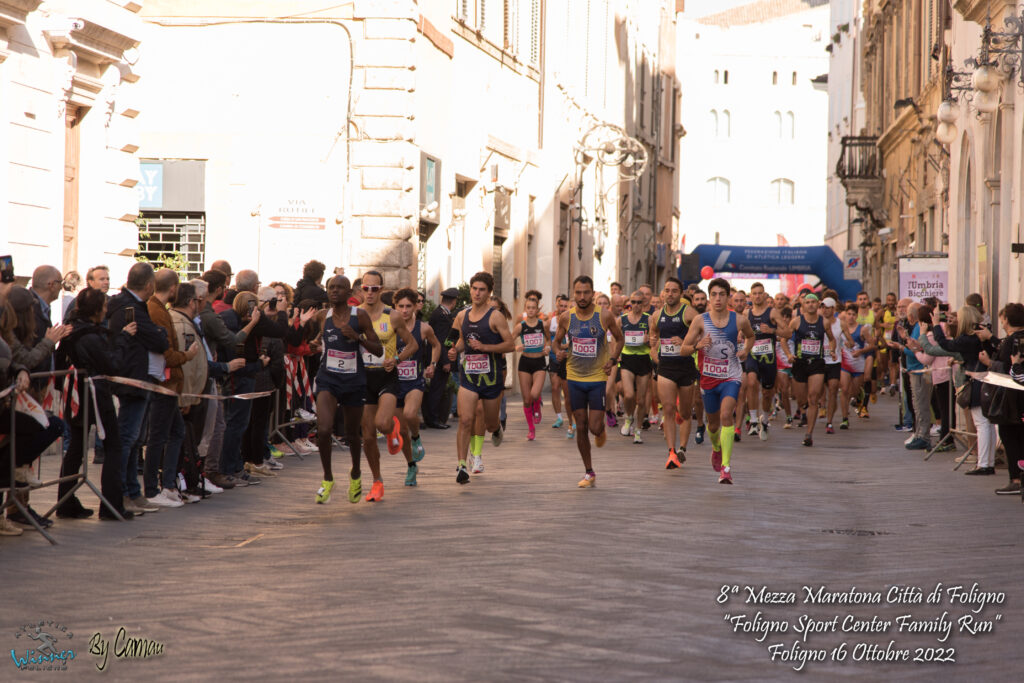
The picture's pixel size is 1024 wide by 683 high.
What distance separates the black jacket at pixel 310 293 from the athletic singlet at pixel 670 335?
143 inches

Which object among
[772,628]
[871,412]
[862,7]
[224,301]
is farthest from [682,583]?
[862,7]

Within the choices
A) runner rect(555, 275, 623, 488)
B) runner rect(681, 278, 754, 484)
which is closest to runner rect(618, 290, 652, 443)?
runner rect(681, 278, 754, 484)

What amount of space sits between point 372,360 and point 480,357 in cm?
154

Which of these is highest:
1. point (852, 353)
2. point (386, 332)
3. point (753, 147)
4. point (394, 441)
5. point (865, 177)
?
point (753, 147)

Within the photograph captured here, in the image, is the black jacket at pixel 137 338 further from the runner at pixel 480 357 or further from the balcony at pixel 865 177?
the balcony at pixel 865 177

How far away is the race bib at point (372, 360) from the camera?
12.7 metres

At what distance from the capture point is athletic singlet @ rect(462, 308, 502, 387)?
13984 mm

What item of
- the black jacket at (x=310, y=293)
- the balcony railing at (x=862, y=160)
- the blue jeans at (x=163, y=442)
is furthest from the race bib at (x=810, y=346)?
the balcony railing at (x=862, y=160)

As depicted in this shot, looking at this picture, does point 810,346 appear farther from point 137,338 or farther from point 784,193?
point 784,193

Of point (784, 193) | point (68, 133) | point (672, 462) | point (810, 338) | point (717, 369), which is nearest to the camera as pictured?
point (717, 369)

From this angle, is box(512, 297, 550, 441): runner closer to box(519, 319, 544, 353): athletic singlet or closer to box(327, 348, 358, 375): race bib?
box(519, 319, 544, 353): athletic singlet

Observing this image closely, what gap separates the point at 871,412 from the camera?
89.9 ft

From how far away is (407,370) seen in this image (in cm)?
1419

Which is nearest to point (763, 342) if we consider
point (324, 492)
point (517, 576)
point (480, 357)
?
point (480, 357)
